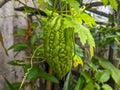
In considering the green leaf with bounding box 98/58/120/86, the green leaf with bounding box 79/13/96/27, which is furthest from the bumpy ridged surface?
the green leaf with bounding box 98/58/120/86

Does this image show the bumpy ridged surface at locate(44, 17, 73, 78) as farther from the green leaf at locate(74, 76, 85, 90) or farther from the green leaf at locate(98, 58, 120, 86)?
the green leaf at locate(98, 58, 120, 86)

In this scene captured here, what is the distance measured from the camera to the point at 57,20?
0.67 m

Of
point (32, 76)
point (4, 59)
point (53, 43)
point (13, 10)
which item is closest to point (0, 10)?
point (13, 10)

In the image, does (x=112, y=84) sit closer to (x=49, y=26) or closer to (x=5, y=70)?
(x=5, y=70)

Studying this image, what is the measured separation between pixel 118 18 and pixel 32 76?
719mm

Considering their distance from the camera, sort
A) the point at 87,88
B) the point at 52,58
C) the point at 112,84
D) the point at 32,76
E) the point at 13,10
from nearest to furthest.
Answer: the point at 52,58 < the point at 32,76 < the point at 87,88 < the point at 13,10 < the point at 112,84

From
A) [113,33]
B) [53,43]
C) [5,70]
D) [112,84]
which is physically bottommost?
[112,84]

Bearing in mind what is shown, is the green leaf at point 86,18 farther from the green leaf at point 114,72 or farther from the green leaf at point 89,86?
the green leaf at point 114,72

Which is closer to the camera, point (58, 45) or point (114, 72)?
point (58, 45)

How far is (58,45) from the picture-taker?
651mm

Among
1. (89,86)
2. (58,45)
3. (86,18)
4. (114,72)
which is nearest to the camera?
(58,45)

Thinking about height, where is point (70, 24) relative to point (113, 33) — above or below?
above

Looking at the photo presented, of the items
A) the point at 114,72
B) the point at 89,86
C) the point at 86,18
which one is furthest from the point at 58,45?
the point at 114,72

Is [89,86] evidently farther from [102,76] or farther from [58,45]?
[58,45]
